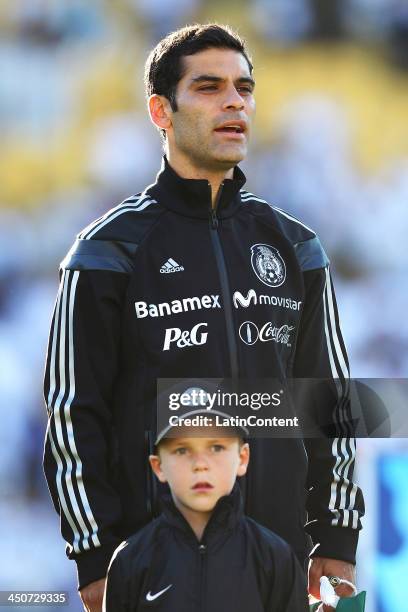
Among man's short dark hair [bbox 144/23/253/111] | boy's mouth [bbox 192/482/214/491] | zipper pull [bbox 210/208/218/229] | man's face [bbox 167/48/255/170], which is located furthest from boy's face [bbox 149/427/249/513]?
man's short dark hair [bbox 144/23/253/111]

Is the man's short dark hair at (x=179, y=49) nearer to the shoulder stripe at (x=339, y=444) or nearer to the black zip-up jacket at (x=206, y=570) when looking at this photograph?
the shoulder stripe at (x=339, y=444)

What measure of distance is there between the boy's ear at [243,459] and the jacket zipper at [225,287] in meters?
0.10

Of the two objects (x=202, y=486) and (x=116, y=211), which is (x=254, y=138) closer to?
(x=116, y=211)

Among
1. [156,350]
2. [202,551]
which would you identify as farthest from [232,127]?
[202,551]

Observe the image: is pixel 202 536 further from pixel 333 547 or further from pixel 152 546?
pixel 333 547

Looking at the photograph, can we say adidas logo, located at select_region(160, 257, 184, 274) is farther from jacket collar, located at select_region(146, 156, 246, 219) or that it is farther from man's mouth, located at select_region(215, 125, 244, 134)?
man's mouth, located at select_region(215, 125, 244, 134)

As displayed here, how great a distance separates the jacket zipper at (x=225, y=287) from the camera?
170 centimetres

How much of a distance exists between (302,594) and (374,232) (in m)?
1.41

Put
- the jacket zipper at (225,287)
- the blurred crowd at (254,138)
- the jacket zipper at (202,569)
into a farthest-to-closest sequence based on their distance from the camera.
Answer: the blurred crowd at (254,138) < the jacket zipper at (225,287) < the jacket zipper at (202,569)

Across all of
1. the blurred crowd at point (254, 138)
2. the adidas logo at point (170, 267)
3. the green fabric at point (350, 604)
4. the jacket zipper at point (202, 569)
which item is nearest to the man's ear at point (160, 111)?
the adidas logo at point (170, 267)

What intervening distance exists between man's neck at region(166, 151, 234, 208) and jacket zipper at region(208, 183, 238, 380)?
1 centimetres

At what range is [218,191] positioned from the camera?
1.81 metres

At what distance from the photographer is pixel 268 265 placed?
5.86 feet

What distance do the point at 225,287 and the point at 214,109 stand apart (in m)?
0.27
